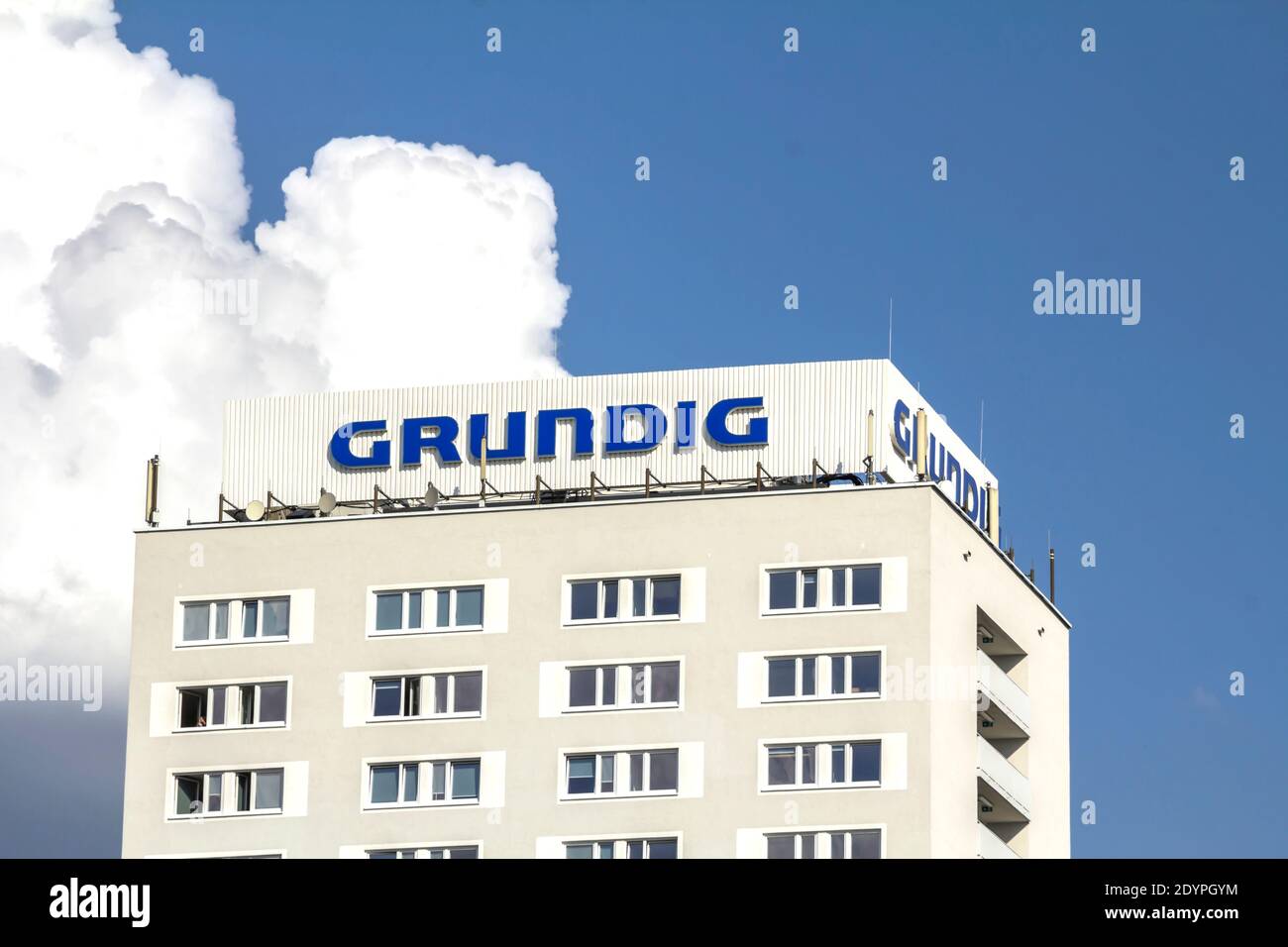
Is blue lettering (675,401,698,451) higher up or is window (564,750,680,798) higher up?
blue lettering (675,401,698,451)

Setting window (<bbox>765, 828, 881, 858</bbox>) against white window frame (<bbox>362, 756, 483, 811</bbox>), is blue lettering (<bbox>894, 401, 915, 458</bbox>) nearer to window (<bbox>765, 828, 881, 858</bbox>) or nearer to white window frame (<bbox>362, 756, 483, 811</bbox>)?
window (<bbox>765, 828, 881, 858</bbox>)

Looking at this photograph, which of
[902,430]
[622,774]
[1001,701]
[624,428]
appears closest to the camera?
[622,774]

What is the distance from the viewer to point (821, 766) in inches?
4326

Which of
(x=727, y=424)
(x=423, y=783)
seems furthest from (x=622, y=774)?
(x=727, y=424)

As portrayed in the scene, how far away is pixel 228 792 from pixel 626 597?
19.6 metres

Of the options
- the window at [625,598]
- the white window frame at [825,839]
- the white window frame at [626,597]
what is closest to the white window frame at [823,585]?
the white window frame at [626,597]

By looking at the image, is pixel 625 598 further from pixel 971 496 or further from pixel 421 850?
pixel 971 496

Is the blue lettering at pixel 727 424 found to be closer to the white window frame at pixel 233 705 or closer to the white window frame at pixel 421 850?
the white window frame at pixel 421 850

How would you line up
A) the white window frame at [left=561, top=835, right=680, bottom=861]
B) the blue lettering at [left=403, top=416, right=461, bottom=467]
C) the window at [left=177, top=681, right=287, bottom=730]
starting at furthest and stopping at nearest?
the blue lettering at [left=403, top=416, right=461, bottom=467]
the window at [left=177, top=681, right=287, bottom=730]
the white window frame at [left=561, top=835, right=680, bottom=861]

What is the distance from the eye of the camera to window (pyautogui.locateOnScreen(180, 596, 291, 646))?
118812mm

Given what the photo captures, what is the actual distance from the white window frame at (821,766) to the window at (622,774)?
13.5ft

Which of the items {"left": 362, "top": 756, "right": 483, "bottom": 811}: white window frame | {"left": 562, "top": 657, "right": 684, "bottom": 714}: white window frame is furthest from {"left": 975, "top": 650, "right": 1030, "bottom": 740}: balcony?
{"left": 362, "top": 756, "right": 483, "bottom": 811}: white window frame

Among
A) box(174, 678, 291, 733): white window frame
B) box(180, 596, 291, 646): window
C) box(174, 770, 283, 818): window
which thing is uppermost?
box(180, 596, 291, 646): window
